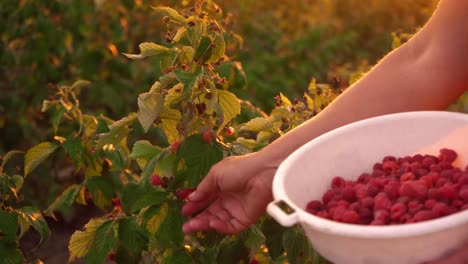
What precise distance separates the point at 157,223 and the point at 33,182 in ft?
7.83

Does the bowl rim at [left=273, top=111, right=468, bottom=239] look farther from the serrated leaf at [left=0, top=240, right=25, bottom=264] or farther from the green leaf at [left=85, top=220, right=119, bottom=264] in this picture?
the serrated leaf at [left=0, top=240, right=25, bottom=264]

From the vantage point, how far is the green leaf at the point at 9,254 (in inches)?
94.1

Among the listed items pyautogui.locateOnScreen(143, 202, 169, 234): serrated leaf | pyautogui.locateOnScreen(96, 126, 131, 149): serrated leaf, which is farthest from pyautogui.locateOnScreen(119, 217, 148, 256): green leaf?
pyautogui.locateOnScreen(96, 126, 131, 149): serrated leaf

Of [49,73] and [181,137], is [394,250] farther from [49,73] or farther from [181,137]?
[49,73]

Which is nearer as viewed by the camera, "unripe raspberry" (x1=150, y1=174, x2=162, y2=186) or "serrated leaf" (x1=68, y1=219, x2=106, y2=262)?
"unripe raspberry" (x1=150, y1=174, x2=162, y2=186)

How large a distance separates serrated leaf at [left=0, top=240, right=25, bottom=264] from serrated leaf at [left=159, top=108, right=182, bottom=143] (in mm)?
514

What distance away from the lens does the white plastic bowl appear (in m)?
1.57

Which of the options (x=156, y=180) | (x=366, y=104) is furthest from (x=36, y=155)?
(x=366, y=104)

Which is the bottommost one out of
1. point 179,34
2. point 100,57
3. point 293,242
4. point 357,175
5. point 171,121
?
point 100,57

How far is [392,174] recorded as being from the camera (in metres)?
1.86

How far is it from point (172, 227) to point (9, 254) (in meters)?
0.49

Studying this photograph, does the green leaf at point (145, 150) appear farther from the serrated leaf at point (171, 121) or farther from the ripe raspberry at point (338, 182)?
the ripe raspberry at point (338, 182)

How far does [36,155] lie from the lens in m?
2.74

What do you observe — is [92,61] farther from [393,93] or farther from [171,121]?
[393,93]
